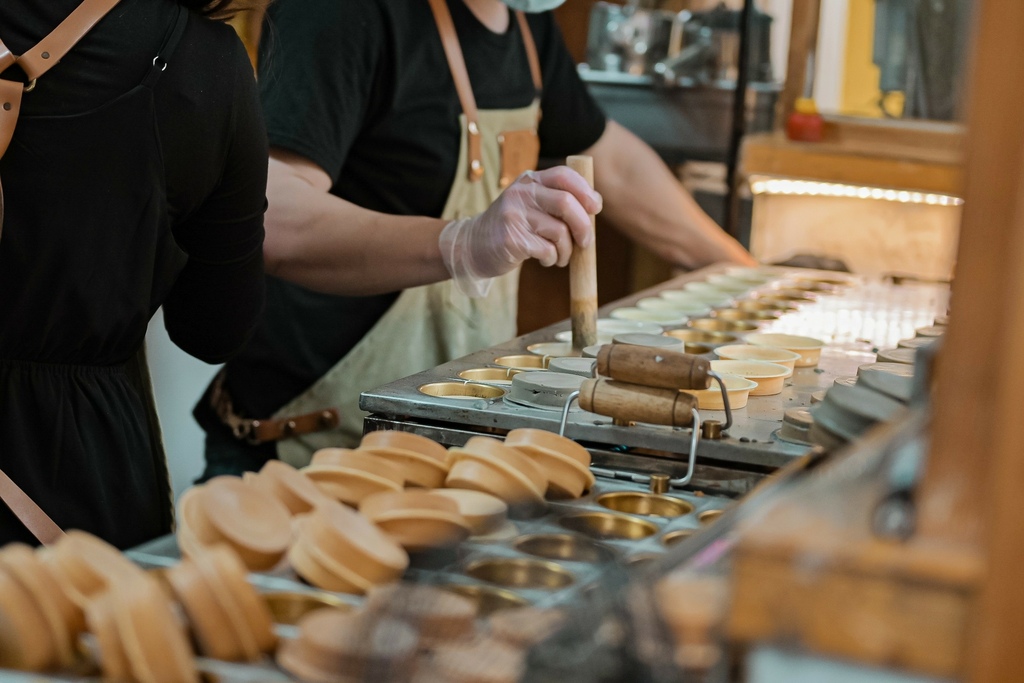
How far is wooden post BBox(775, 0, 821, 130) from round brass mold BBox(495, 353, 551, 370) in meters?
2.46

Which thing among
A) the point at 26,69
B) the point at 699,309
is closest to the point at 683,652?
the point at 26,69

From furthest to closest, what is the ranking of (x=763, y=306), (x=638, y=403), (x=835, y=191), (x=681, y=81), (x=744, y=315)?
(x=681, y=81)
(x=835, y=191)
(x=763, y=306)
(x=744, y=315)
(x=638, y=403)

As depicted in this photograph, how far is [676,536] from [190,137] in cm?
90

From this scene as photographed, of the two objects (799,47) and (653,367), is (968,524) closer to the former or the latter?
(653,367)

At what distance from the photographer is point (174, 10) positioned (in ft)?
5.40

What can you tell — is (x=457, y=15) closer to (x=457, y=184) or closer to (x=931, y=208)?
(x=457, y=184)

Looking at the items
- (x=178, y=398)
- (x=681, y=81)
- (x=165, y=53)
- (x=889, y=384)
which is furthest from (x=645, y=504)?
(x=681, y=81)

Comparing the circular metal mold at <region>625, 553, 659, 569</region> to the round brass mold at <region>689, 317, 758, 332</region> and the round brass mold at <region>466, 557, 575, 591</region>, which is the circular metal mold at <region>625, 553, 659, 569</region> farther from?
the round brass mold at <region>689, 317, 758, 332</region>

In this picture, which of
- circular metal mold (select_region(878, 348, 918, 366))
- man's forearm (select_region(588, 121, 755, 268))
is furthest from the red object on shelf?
circular metal mold (select_region(878, 348, 918, 366))

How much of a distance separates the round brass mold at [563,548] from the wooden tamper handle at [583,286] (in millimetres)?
917

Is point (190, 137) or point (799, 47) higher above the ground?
point (799, 47)

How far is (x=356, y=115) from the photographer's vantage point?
2.46 m

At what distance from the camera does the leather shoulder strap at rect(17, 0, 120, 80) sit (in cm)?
148

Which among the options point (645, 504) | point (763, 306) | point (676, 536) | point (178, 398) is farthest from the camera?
point (178, 398)
